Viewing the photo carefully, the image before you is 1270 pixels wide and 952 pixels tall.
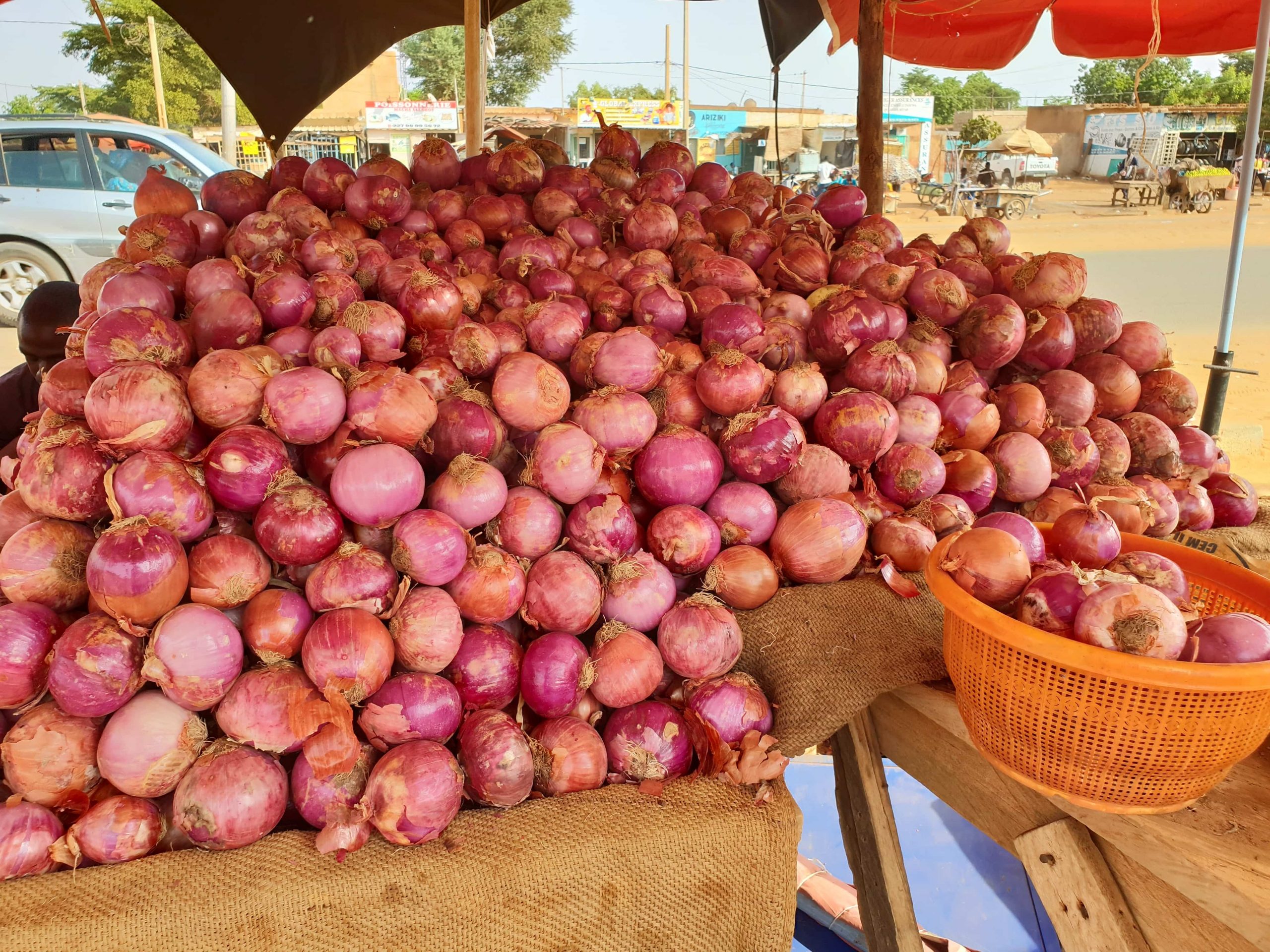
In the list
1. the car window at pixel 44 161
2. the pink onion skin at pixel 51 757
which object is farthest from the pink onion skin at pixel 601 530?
the car window at pixel 44 161

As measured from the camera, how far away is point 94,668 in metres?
1.27

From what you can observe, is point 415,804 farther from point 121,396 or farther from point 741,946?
point 121,396

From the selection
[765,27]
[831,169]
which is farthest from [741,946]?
[831,169]

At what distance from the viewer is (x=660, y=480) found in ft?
5.53

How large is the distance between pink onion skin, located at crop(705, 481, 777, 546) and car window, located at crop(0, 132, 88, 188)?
881 cm

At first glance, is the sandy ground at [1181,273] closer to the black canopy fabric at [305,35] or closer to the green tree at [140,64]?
the black canopy fabric at [305,35]

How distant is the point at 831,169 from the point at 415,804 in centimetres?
2795

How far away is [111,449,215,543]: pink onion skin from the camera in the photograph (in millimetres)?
1358

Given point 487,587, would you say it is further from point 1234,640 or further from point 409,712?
point 1234,640

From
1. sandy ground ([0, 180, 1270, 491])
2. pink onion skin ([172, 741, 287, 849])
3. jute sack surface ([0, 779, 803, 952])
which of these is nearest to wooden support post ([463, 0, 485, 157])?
pink onion skin ([172, 741, 287, 849])

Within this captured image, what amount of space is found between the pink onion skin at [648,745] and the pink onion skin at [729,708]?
0.16ft

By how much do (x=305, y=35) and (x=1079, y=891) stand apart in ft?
17.8

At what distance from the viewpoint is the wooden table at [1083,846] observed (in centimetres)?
111

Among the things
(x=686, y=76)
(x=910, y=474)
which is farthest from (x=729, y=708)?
(x=686, y=76)
